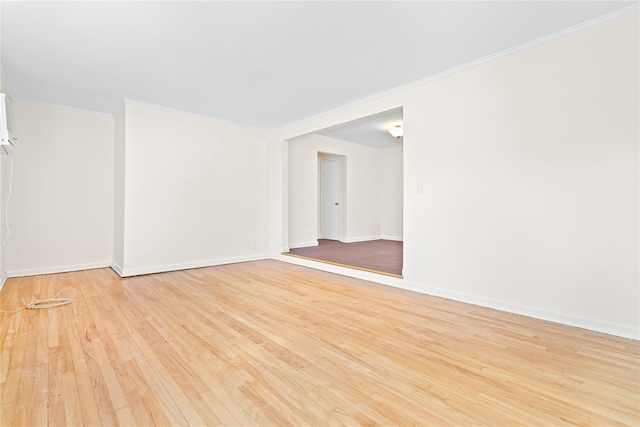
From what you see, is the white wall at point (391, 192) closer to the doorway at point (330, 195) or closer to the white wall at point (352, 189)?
the white wall at point (352, 189)

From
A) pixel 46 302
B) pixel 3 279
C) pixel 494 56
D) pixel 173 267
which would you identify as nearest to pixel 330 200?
pixel 173 267

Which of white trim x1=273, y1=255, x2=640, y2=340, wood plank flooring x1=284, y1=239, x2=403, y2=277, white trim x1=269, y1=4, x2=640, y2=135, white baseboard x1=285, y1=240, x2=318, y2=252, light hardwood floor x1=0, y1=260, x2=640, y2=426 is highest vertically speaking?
white trim x1=269, y1=4, x2=640, y2=135

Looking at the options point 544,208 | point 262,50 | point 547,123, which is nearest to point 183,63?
point 262,50

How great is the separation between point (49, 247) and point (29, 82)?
7.07 ft

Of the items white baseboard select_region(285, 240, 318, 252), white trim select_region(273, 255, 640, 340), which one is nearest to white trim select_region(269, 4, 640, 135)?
white trim select_region(273, 255, 640, 340)

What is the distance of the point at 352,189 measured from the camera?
24.3 feet

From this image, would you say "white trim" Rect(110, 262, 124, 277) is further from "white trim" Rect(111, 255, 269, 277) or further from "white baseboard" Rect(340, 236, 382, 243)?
"white baseboard" Rect(340, 236, 382, 243)

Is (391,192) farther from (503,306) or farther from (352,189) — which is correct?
(503,306)

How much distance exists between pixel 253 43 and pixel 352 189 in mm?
5115

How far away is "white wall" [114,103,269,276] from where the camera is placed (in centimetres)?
408

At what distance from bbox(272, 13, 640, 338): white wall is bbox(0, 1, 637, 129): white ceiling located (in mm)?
281

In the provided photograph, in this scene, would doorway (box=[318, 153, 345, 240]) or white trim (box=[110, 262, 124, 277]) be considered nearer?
white trim (box=[110, 262, 124, 277])

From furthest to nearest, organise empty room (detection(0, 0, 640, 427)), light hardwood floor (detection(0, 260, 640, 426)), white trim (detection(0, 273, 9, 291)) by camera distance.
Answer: white trim (detection(0, 273, 9, 291))
empty room (detection(0, 0, 640, 427))
light hardwood floor (detection(0, 260, 640, 426))

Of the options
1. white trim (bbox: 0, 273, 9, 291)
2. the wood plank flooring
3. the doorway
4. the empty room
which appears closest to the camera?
the empty room
